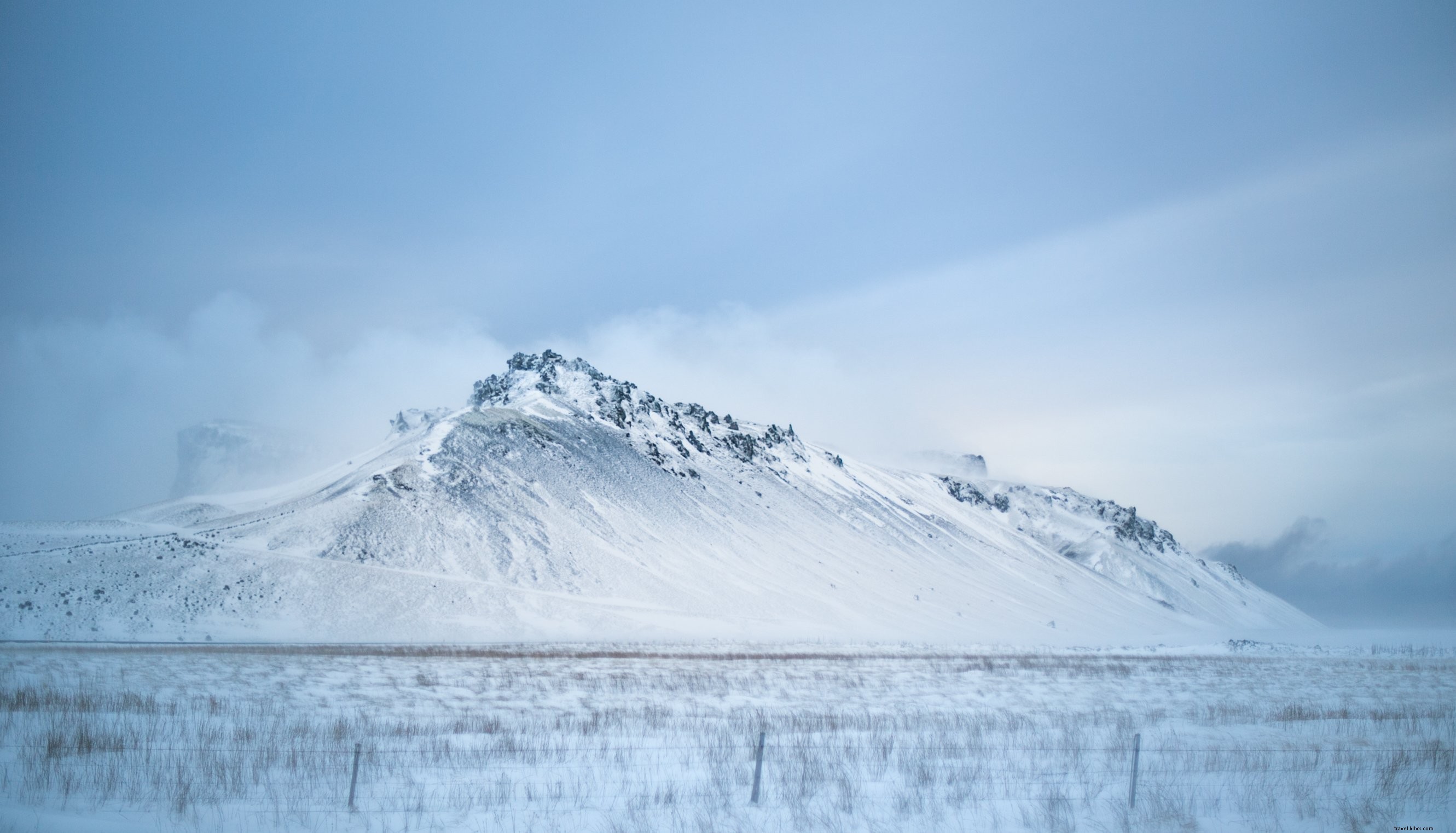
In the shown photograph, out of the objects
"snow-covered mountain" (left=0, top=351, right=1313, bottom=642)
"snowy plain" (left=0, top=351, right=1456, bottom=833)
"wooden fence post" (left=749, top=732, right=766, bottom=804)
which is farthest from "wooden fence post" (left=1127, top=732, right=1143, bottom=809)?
"snow-covered mountain" (left=0, top=351, right=1313, bottom=642)

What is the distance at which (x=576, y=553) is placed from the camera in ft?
255

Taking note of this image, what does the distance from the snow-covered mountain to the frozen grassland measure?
1750 cm

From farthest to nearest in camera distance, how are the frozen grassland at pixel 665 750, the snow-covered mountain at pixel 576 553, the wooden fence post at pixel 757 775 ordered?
1. the snow-covered mountain at pixel 576 553
2. the wooden fence post at pixel 757 775
3. the frozen grassland at pixel 665 750

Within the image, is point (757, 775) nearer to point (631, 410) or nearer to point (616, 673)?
point (616, 673)

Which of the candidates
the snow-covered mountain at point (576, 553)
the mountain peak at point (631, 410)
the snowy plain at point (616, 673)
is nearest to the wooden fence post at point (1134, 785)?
the snowy plain at point (616, 673)

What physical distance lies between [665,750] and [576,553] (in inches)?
2377

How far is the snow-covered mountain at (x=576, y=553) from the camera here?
175ft

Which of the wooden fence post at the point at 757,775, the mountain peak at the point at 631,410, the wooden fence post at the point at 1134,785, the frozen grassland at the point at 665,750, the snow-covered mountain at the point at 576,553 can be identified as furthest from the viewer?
the mountain peak at the point at 631,410

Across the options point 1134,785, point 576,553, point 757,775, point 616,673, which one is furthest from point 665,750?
point 576,553

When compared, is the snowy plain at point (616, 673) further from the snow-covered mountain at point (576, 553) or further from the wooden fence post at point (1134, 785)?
the snow-covered mountain at point (576, 553)

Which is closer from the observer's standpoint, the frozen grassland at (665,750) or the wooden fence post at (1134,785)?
the frozen grassland at (665,750)

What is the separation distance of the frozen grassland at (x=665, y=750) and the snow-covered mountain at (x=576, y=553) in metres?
17.5

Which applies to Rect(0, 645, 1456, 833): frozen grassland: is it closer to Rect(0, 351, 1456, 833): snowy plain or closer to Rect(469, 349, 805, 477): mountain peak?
Rect(0, 351, 1456, 833): snowy plain

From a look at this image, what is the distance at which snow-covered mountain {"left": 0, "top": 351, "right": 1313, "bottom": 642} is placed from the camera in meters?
53.5
